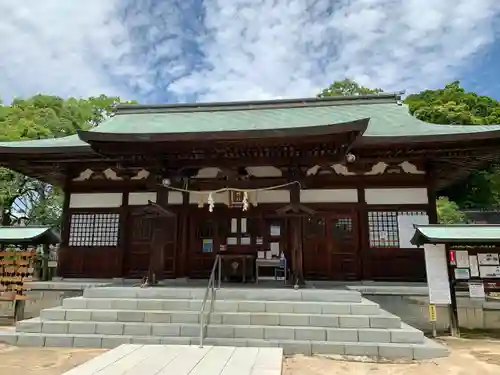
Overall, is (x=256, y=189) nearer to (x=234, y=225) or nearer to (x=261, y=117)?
(x=234, y=225)

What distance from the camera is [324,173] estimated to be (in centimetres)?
1024

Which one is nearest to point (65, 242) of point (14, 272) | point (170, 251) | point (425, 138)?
point (14, 272)

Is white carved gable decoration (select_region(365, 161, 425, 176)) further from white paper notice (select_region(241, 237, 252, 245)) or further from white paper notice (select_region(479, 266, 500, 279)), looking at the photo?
white paper notice (select_region(241, 237, 252, 245))

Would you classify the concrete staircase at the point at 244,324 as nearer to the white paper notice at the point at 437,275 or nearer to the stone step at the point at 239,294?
the stone step at the point at 239,294

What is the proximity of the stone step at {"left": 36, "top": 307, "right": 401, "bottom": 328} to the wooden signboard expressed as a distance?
1.89 meters

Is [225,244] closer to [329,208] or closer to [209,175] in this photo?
[209,175]

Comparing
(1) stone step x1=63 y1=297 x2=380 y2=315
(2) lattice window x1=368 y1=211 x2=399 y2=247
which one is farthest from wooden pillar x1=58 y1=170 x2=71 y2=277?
(2) lattice window x1=368 y1=211 x2=399 y2=247

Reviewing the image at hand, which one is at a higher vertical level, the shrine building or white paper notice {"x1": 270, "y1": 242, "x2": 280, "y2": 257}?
the shrine building

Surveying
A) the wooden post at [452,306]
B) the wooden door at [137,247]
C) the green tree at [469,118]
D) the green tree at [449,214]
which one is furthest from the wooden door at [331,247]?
the green tree at [449,214]

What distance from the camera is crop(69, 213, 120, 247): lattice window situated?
10.8 meters

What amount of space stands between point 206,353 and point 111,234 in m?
6.37

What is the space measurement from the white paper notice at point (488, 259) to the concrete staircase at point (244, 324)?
235cm

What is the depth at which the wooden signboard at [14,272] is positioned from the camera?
27.3 feet

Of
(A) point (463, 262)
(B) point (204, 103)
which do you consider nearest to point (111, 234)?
(B) point (204, 103)
